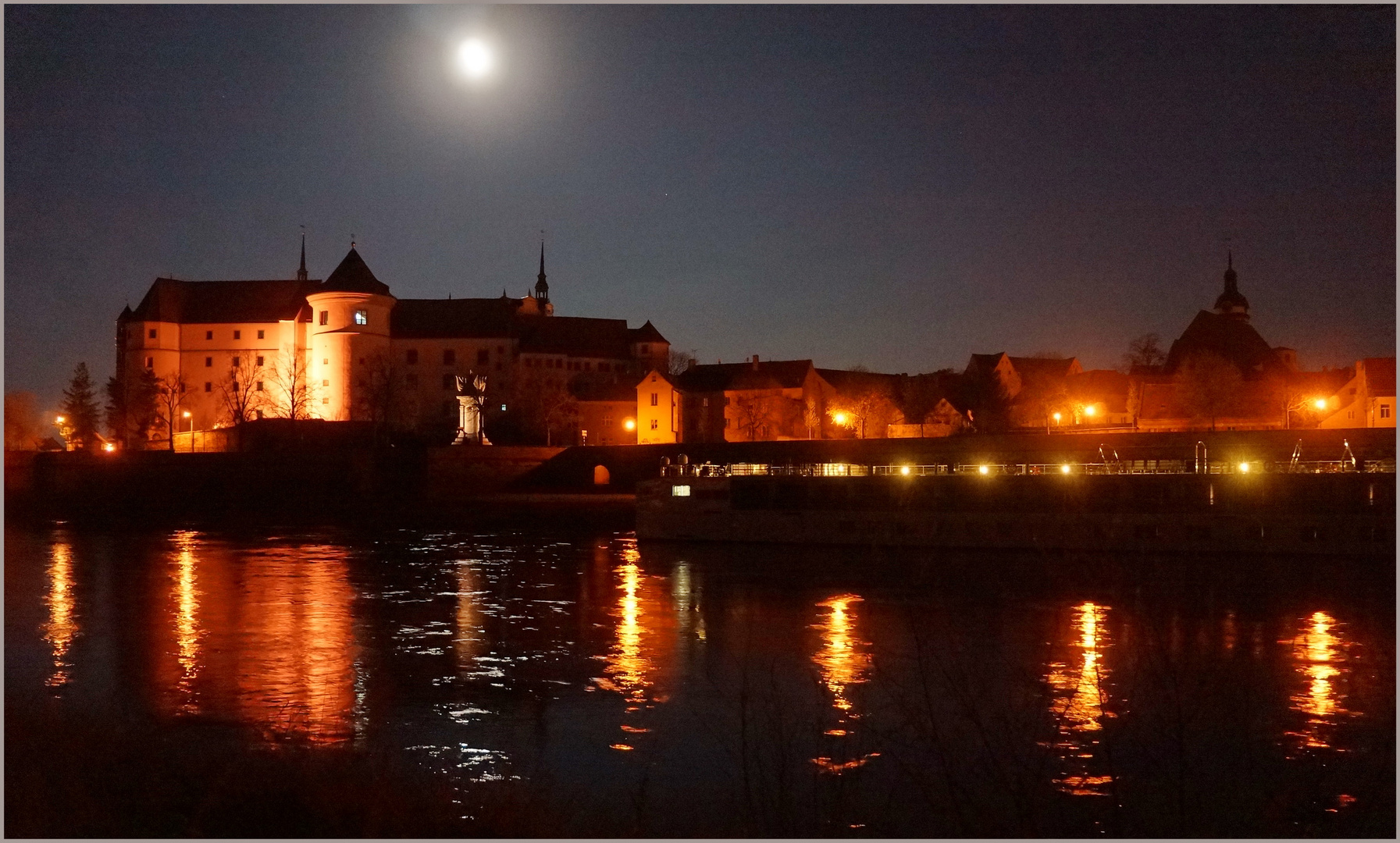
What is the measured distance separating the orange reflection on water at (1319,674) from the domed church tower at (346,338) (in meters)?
82.2

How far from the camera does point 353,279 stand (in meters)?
102

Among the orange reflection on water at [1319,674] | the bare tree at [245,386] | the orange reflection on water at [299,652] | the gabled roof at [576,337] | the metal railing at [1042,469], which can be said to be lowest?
the orange reflection on water at [1319,674]

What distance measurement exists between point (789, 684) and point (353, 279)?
89.4 m

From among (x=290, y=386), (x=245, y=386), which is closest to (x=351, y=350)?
(x=290, y=386)

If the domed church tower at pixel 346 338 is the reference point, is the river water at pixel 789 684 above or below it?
below

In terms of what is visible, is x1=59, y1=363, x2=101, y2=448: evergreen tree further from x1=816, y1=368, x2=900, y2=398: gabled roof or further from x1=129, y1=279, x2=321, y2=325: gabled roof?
x1=816, y1=368, x2=900, y2=398: gabled roof

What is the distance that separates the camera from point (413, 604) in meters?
30.2

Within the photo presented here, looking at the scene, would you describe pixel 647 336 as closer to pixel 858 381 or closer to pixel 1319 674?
pixel 858 381

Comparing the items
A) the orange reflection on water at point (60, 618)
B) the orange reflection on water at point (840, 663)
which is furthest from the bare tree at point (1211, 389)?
the orange reflection on water at point (60, 618)

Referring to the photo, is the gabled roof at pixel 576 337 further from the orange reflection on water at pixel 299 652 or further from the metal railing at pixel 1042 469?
the orange reflection on water at pixel 299 652

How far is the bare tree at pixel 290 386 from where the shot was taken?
98.3 metres

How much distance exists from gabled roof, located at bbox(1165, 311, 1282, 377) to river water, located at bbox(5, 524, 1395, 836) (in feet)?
205

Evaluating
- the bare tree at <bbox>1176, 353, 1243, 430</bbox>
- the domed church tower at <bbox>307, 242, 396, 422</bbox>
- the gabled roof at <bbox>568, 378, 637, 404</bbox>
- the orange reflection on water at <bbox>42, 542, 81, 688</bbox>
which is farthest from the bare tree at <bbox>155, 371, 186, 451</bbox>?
the bare tree at <bbox>1176, 353, 1243, 430</bbox>

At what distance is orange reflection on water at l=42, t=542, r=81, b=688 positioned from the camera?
2091 cm
